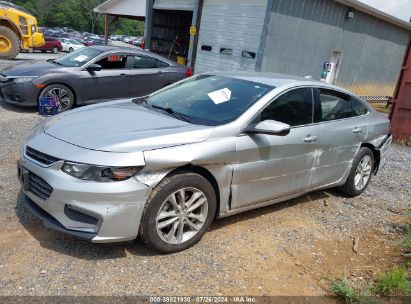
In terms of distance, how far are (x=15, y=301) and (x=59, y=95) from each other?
6.13 metres

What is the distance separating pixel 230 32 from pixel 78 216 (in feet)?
41.0

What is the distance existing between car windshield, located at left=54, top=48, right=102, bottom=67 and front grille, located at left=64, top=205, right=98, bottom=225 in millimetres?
6006

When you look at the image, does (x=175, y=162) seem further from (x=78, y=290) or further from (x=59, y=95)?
(x=59, y=95)

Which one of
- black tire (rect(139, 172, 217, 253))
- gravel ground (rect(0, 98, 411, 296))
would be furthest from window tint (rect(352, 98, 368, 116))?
black tire (rect(139, 172, 217, 253))

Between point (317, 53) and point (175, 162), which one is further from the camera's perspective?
point (317, 53)

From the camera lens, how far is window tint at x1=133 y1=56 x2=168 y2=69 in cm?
916

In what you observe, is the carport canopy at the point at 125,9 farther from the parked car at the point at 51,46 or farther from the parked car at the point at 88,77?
the parked car at the point at 88,77

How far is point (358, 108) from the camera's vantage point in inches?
210

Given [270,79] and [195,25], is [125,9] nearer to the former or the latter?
[195,25]

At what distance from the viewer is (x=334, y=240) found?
4.29 metres

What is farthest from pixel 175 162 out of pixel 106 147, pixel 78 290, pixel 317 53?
pixel 317 53

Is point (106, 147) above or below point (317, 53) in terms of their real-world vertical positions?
below

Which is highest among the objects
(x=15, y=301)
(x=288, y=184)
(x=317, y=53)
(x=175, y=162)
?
(x=317, y=53)

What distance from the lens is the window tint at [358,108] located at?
5.26 metres
